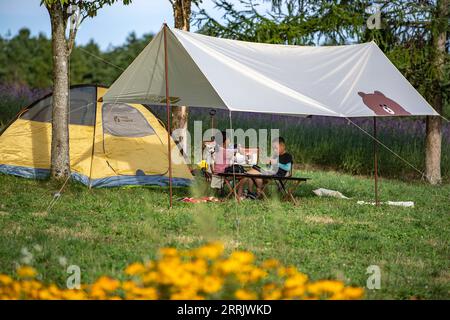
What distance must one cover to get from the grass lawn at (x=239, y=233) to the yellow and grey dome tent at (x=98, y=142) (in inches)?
18.8

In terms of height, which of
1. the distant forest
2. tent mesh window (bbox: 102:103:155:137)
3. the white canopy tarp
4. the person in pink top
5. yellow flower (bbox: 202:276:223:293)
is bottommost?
yellow flower (bbox: 202:276:223:293)

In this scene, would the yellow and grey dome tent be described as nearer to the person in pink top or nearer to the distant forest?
the person in pink top

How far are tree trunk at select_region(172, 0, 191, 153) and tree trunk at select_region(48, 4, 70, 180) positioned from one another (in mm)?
2108

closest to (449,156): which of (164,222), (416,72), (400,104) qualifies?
(416,72)

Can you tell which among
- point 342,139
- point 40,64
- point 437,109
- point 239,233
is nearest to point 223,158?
point 239,233

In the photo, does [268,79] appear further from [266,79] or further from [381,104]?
[381,104]

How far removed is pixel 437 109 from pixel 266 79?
19.2 feet

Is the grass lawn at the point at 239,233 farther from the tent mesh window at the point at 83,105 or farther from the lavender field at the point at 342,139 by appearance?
the lavender field at the point at 342,139

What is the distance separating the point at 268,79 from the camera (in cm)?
847

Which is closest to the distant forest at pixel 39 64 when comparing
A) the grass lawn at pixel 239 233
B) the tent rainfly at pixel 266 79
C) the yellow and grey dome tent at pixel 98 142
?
the yellow and grey dome tent at pixel 98 142

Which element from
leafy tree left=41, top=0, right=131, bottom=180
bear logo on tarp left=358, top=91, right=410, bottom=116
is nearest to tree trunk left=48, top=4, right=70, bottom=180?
leafy tree left=41, top=0, right=131, bottom=180

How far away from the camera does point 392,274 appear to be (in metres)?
5.46

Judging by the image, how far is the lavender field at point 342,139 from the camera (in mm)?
14297

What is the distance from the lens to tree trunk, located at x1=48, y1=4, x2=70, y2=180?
9.95 meters
